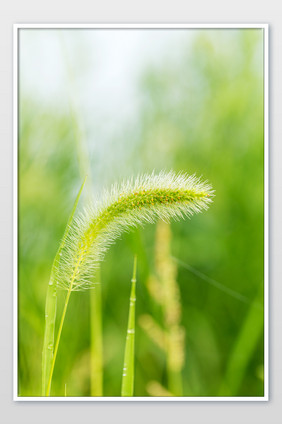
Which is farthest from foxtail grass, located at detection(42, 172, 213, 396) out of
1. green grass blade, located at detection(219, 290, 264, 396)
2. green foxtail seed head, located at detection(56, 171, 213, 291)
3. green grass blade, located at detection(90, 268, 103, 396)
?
green grass blade, located at detection(219, 290, 264, 396)

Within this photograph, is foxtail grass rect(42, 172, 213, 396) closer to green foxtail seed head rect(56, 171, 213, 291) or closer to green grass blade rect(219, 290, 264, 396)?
green foxtail seed head rect(56, 171, 213, 291)

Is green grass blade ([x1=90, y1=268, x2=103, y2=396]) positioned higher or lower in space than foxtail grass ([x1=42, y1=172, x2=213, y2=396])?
lower

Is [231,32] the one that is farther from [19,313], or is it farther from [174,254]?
[19,313]

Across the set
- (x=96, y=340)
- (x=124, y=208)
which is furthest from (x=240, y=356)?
(x=124, y=208)

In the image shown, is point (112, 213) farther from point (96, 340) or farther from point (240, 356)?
point (240, 356)

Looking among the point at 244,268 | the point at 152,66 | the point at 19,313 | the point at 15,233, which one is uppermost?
the point at 152,66

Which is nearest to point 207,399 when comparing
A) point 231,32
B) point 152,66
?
point 152,66
